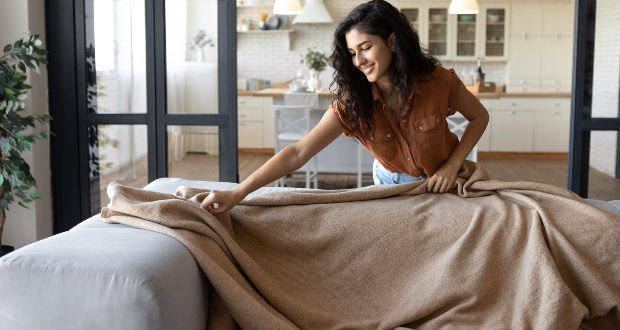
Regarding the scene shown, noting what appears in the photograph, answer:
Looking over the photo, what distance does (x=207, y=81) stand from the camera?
414cm

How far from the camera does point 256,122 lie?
825cm

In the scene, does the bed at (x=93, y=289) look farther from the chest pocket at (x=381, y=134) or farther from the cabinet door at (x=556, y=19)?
the cabinet door at (x=556, y=19)

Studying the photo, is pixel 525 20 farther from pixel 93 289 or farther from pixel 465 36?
pixel 93 289

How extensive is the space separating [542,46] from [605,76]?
616cm

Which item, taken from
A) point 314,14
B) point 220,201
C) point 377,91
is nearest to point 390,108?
point 377,91

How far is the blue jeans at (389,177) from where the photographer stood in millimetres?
2715

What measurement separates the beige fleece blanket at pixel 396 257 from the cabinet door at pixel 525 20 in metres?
7.78

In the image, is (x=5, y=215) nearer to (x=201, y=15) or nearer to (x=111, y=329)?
(x=201, y=15)

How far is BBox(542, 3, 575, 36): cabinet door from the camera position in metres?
9.72

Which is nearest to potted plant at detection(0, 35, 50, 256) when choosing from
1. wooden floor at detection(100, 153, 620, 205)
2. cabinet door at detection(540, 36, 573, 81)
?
wooden floor at detection(100, 153, 620, 205)

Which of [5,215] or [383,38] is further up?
[383,38]

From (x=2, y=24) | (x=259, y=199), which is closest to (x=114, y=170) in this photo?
(x=2, y=24)

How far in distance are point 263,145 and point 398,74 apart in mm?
6318

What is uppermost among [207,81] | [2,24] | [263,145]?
[2,24]
